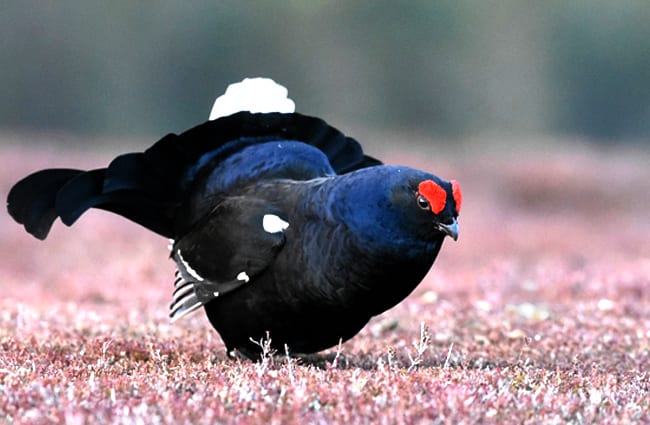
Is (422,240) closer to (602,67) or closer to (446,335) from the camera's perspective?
(446,335)

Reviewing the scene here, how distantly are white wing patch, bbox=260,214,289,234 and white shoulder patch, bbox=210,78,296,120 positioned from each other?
153 cm

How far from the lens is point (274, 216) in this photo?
644cm

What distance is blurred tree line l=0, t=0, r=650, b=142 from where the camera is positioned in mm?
48250

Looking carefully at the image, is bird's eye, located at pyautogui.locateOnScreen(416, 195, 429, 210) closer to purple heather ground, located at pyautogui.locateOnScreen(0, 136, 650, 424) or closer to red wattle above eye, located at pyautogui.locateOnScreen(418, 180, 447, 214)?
red wattle above eye, located at pyautogui.locateOnScreen(418, 180, 447, 214)

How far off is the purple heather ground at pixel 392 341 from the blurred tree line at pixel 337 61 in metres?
25.9

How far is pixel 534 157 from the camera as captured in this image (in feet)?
94.9

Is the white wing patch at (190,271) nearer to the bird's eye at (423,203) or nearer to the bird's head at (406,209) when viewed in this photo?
the bird's head at (406,209)

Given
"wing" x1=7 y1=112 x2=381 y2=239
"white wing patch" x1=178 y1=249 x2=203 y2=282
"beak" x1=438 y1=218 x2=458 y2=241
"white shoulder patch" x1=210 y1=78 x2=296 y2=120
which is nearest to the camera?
"beak" x1=438 y1=218 x2=458 y2=241

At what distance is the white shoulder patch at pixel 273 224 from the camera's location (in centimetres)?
636

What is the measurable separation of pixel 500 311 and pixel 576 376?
4660 mm

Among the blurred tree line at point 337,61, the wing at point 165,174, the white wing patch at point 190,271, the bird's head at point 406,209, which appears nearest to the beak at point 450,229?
the bird's head at point 406,209

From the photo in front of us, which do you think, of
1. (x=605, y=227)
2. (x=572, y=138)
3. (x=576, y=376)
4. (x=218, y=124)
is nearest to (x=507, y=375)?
(x=576, y=376)

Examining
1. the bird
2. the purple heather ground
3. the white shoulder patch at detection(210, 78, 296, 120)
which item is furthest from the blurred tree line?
the bird

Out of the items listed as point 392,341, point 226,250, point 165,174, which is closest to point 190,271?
point 226,250
